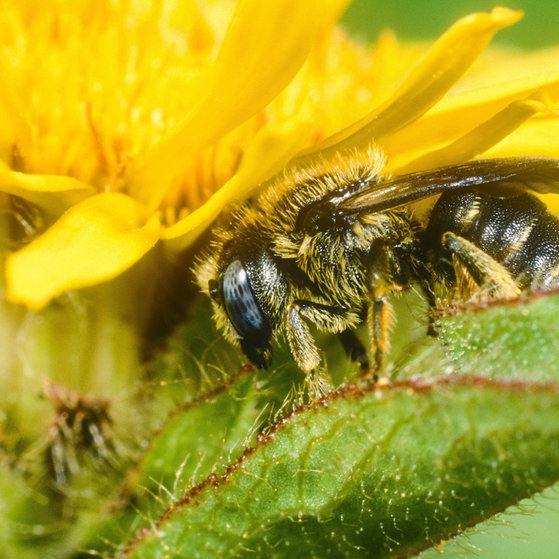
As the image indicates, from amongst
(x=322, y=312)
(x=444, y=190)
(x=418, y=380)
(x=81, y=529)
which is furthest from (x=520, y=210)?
(x=81, y=529)

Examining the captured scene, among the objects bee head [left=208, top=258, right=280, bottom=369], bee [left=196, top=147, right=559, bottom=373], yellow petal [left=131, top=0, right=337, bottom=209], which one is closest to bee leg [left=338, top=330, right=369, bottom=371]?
bee [left=196, top=147, right=559, bottom=373]

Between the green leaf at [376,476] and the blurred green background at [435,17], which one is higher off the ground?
the blurred green background at [435,17]

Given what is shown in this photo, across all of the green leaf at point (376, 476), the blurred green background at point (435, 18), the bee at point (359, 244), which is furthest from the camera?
the blurred green background at point (435, 18)

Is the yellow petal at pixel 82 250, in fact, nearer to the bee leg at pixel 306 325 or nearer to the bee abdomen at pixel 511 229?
the bee leg at pixel 306 325

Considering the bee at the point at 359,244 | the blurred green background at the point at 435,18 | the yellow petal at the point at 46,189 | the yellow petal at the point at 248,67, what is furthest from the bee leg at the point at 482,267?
the blurred green background at the point at 435,18

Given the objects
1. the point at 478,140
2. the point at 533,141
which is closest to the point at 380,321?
the point at 478,140
